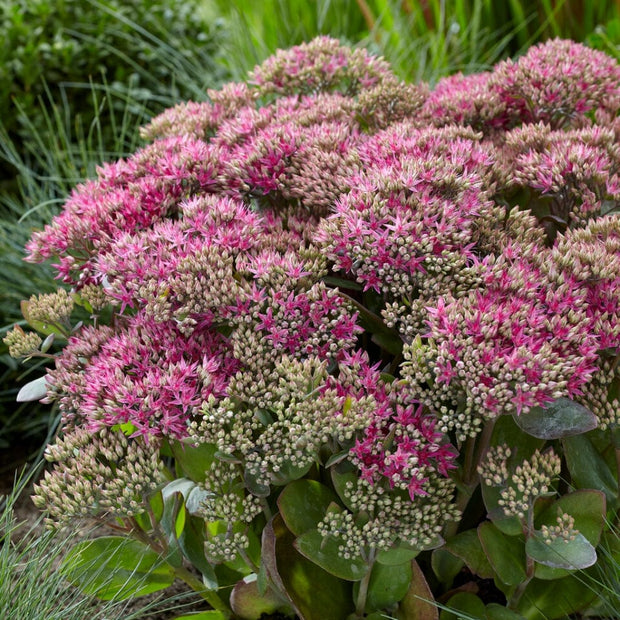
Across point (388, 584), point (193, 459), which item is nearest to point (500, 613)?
point (388, 584)

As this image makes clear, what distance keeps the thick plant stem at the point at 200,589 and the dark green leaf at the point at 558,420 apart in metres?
0.85

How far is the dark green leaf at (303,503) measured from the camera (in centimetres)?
153

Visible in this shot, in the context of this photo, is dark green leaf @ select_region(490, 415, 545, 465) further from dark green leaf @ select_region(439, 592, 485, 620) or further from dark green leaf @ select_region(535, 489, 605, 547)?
dark green leaf @ select_region(439, 592, 485, 620)

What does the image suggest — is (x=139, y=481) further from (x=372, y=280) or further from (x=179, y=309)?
(x=372, y=280)

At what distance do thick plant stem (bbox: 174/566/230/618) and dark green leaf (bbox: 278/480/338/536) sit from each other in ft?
1.09

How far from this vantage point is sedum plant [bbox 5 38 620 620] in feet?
4.47

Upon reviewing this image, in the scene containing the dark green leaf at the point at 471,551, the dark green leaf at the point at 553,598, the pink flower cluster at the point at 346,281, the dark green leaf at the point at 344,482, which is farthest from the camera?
the dark green leaf at the point at 553,598

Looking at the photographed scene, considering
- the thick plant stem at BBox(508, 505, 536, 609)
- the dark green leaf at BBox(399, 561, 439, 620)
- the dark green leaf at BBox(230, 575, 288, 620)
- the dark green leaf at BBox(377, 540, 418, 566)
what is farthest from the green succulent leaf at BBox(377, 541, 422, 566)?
the dark green leaf at BBox(230, 575, 288, 620)

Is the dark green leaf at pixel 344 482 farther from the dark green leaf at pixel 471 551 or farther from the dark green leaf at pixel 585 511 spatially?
the dark green leaf at pixel 585 511

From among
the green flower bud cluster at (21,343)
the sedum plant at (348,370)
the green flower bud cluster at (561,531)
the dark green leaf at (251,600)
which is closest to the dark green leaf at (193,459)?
the sedum plant at (348,370)

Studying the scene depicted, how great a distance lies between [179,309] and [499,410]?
0.63m

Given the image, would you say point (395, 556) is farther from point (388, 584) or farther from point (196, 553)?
point (196, 553)

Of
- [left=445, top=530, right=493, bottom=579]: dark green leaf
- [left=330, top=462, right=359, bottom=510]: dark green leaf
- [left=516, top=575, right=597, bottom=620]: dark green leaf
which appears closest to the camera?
[left=330, top=462, right=359, bottom=510]: dark green leaf

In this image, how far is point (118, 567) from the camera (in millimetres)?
1683
